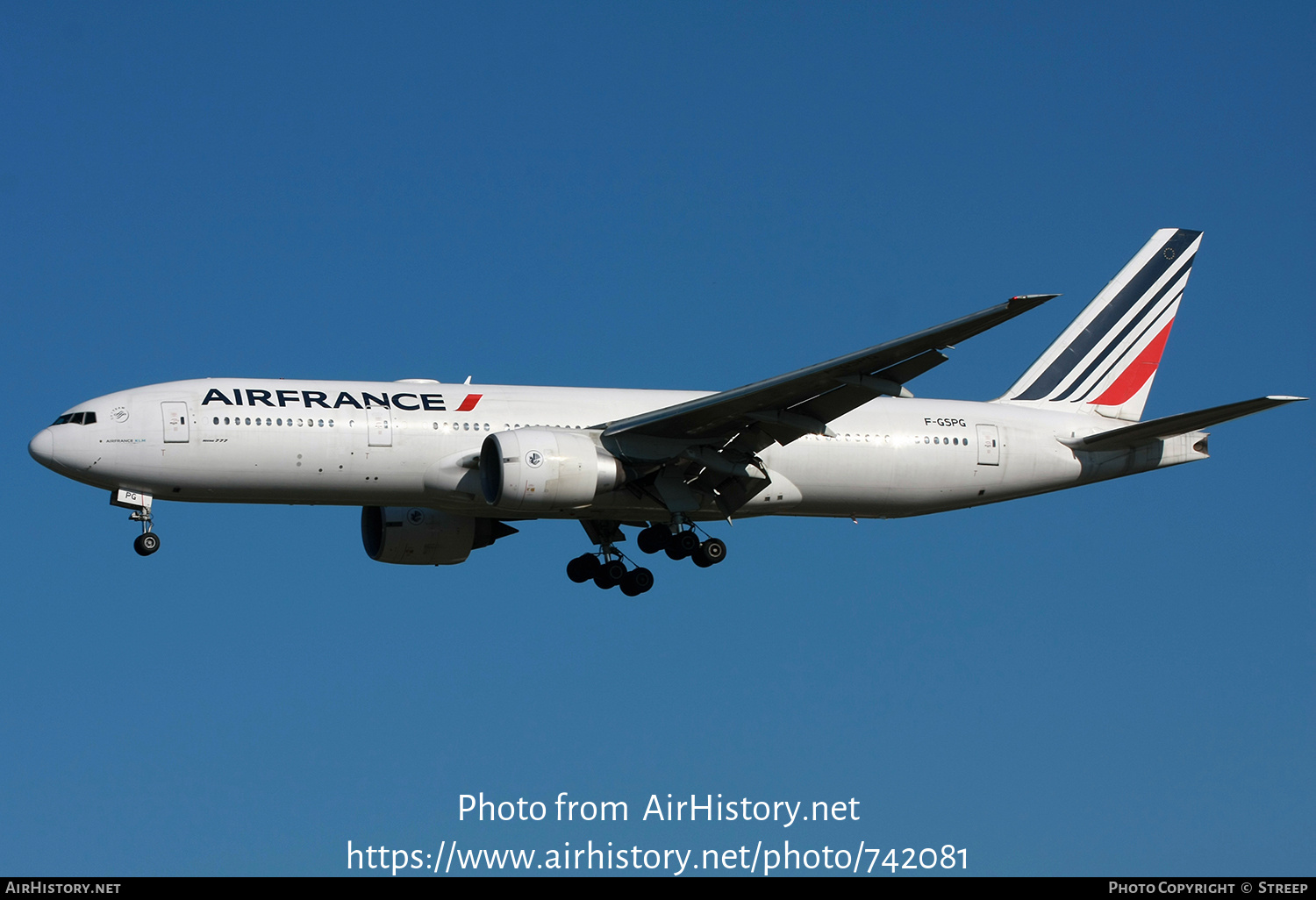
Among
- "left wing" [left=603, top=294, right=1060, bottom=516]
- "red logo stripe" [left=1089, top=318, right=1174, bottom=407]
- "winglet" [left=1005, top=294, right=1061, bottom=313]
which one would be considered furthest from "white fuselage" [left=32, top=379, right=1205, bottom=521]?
"winglet" [left=1005, top=294, right=1061, bottom=313]

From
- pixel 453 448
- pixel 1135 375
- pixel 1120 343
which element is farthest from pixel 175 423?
pixel 1135 375

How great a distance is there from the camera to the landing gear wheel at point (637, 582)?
132 feet

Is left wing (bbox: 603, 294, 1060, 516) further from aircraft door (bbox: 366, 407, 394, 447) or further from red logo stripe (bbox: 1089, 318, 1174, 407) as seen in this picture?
red logo stripe (bbox: 1089, 318, 1174, 407)

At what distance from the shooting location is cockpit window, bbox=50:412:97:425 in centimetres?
3506

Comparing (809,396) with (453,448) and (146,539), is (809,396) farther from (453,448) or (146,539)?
(146,539)

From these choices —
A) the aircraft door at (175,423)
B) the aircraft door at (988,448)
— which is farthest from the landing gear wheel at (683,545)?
the aircraft door at (175,423)

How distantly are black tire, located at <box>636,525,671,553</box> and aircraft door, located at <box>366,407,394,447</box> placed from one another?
691cm

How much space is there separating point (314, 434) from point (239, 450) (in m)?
1.65

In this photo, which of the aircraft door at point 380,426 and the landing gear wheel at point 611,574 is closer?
the aircraft door at point 380,426

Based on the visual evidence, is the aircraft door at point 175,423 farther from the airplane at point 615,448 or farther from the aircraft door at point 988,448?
the aircraft door at point 988,448

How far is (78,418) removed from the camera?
115ft

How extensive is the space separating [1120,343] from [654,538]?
48.9 ft

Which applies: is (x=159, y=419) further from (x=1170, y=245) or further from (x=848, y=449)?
(x=1170, y=245)

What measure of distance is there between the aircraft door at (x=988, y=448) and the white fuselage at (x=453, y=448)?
0.03 m
